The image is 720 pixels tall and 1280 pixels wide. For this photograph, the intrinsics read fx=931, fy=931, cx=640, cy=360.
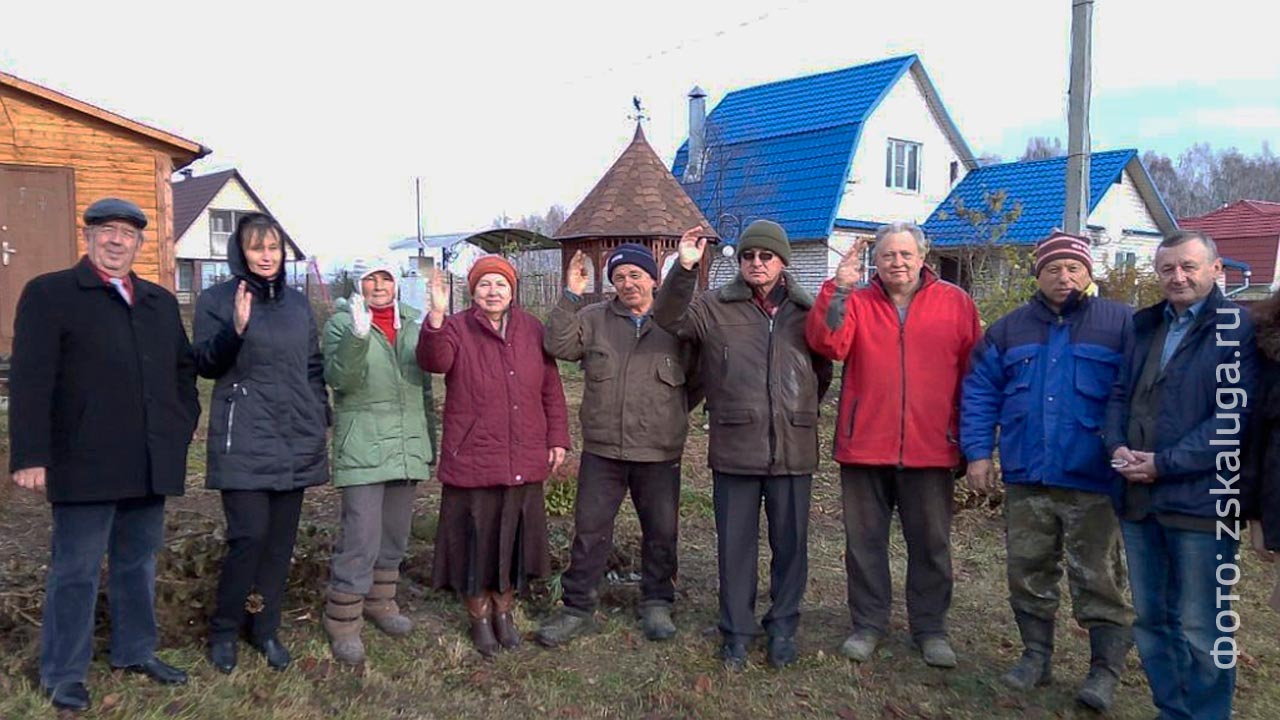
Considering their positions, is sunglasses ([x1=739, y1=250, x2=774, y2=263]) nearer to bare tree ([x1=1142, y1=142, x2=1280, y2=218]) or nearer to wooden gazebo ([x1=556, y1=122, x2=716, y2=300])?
wooden gazebo ([x1=556, y1=122, x2=716, y2=300])

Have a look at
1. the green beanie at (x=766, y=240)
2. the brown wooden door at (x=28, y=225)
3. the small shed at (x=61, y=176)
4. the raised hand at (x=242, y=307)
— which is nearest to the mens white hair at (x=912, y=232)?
the green beanie at (x=766, y=240)

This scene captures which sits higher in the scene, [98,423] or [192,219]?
[192,219]

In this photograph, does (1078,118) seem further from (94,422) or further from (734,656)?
(94,422)

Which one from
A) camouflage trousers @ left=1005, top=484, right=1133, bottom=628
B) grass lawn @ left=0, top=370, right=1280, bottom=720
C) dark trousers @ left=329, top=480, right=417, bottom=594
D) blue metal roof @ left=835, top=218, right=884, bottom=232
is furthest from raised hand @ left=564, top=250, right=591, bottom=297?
blue metal roof @ left=835, top=218, right=884, bottom=232

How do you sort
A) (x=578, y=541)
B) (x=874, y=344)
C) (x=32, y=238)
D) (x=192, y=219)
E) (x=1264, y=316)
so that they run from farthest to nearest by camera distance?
(x=192, y=219), (x=32, y=238), (x=578, y=541), (x=874, y=344), (x=1264, y=316)

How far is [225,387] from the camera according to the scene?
148 inches

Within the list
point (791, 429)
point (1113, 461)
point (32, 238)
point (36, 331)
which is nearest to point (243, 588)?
point (36, 331)

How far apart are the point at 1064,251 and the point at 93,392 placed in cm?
382

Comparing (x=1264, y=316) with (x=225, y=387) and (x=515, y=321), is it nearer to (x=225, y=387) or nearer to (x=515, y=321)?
(x=515, y=321)

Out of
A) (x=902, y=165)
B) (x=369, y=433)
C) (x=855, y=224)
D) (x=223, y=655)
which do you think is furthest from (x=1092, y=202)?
(x=223, y=655)

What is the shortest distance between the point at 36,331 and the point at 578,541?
7.83 feet

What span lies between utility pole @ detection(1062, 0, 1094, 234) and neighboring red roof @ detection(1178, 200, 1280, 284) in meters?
25.8

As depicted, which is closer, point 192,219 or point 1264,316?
point 1264,316

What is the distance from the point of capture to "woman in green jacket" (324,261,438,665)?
4020 millimetres
